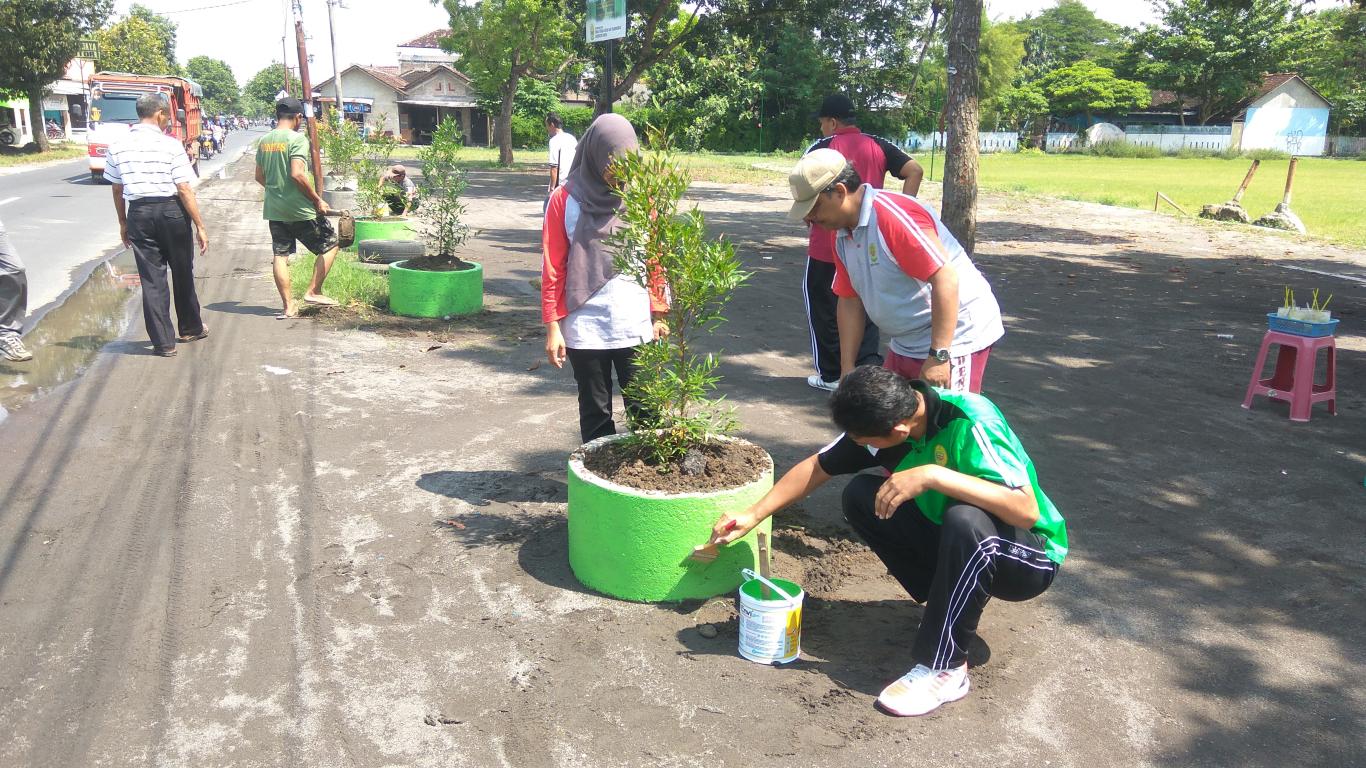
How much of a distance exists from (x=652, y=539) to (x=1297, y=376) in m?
4.96

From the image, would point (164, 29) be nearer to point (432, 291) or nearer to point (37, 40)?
point (37, 40)

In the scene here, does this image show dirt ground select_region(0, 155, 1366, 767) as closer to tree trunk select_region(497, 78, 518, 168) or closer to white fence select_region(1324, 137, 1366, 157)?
tree trunk select_region(497, 78, 518, 168)

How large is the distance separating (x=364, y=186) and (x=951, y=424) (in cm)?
1096

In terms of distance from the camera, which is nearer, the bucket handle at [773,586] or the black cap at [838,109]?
the bucket handle at [773,586]

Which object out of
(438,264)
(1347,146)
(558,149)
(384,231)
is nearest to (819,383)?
(438,264)

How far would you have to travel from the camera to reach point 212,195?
72.5 feet

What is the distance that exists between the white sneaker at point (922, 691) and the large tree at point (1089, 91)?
65170mm

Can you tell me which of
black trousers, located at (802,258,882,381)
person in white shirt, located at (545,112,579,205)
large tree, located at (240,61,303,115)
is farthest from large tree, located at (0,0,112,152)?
large tree, located at (240,61,303,115)

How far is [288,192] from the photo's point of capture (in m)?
8.33

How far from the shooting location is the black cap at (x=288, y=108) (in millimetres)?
8344

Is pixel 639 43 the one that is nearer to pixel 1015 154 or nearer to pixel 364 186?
pixel 364 186

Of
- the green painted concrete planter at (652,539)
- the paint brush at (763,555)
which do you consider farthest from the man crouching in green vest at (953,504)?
the green painted concrete planter at (652,539)

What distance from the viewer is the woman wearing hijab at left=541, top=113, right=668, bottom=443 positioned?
161 inches

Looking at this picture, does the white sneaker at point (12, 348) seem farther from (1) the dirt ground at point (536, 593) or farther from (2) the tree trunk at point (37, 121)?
(2) the tree trunk at point (37, 121)
